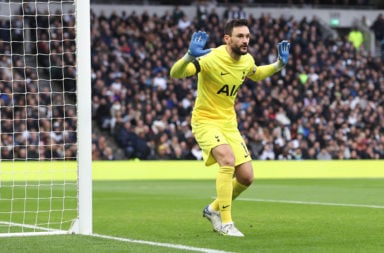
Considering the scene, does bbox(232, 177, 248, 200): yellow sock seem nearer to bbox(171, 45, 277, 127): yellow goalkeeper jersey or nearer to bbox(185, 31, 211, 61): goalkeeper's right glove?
bbox(171, 45, 277, 127): yellow goalkeeper jersey

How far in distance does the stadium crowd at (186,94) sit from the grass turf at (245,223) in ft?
27.5

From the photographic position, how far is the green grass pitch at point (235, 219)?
8695 millimetres

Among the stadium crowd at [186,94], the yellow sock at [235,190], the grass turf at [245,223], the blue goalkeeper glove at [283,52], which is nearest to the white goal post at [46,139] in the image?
the stadium crowd at [186,94]

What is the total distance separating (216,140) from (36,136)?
16.8 meters

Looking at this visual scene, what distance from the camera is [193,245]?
873 cm

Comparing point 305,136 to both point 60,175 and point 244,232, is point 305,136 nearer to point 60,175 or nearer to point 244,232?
point 60,175

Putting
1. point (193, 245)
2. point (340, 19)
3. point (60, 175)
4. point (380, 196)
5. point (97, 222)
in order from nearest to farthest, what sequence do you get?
point (193, 245)
point (97, 222)
point (380, 196)
point (60, 175)
point (340, 19)

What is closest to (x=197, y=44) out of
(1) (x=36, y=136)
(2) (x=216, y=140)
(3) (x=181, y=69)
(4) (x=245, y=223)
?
(3) (x=181, y=69)

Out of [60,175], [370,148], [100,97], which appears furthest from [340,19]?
[60,175]

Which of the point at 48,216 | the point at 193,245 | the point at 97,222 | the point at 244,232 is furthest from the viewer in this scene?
the point at 48,216

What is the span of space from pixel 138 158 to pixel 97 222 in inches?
681

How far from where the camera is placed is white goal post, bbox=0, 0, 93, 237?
32.6 ft

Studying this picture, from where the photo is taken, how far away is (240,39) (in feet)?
33.7

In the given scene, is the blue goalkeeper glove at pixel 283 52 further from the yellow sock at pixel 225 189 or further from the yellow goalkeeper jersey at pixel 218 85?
the yellow sock at pixel 225 189
